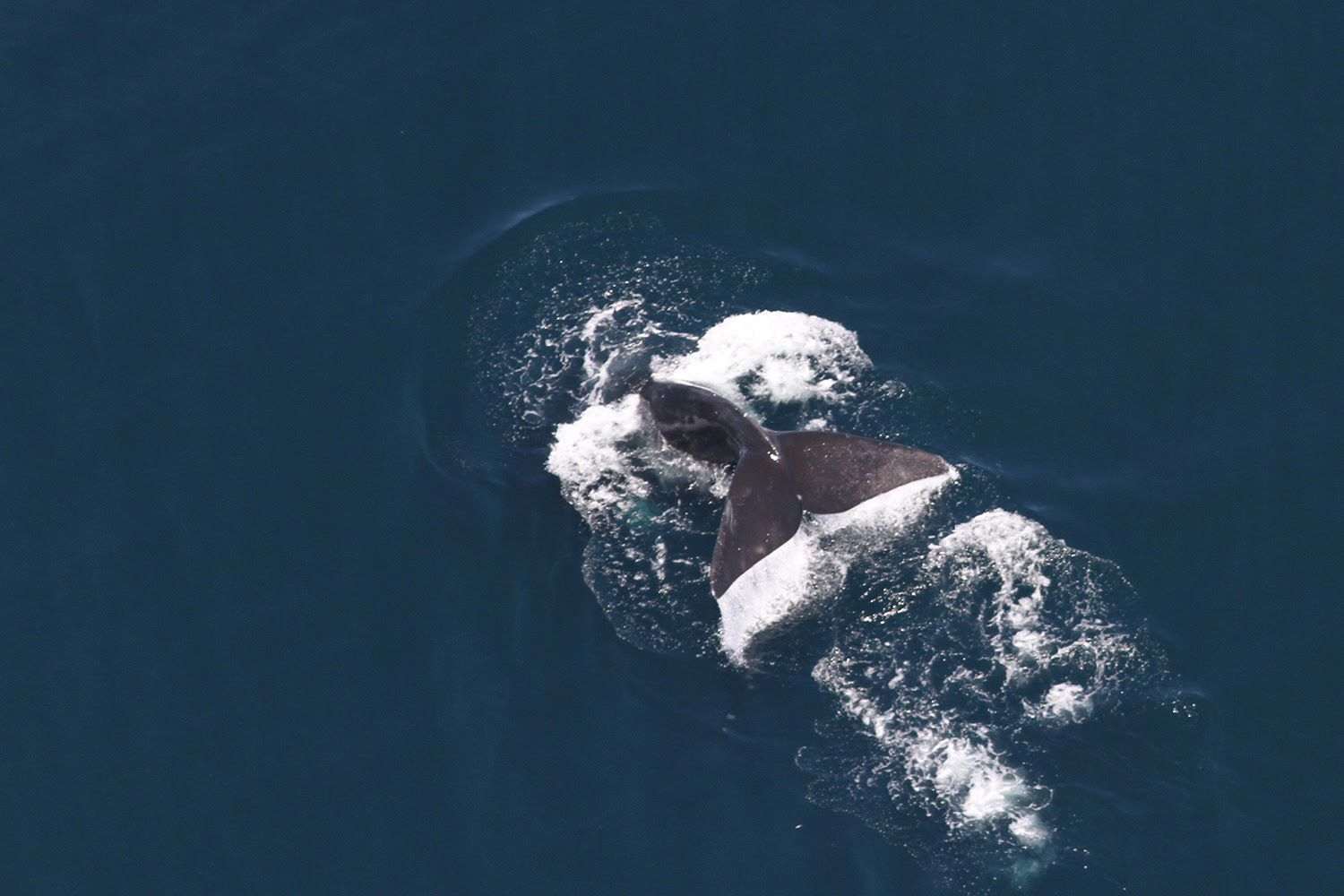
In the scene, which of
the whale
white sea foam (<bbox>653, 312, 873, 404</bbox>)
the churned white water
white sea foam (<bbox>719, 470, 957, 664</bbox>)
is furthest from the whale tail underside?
white sea foam (<bbox>653, 312, 873, 404</bbox>)

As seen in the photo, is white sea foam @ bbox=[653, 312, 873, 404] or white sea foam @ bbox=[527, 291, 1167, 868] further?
white sea foam @ bbox=[653, 312, 873, 404]

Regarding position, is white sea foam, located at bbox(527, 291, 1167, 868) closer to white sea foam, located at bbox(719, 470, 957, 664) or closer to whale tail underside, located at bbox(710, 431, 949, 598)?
white sea foam, located at bbox(719, 470, 957, 664)

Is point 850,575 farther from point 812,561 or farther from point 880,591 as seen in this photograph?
point 812,561

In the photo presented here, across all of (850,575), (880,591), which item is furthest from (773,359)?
(880,591)

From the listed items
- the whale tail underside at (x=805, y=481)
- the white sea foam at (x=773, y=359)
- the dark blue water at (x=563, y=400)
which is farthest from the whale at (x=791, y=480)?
the white sea foam at (x=773, y=359)

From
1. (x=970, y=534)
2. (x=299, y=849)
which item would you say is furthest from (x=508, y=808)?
(x=970, y=534)

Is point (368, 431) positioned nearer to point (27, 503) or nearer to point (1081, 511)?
point (27, 503)

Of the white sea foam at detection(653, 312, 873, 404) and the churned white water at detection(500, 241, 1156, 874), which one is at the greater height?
the white sea foam at detection(653, 312, 873, 404)
